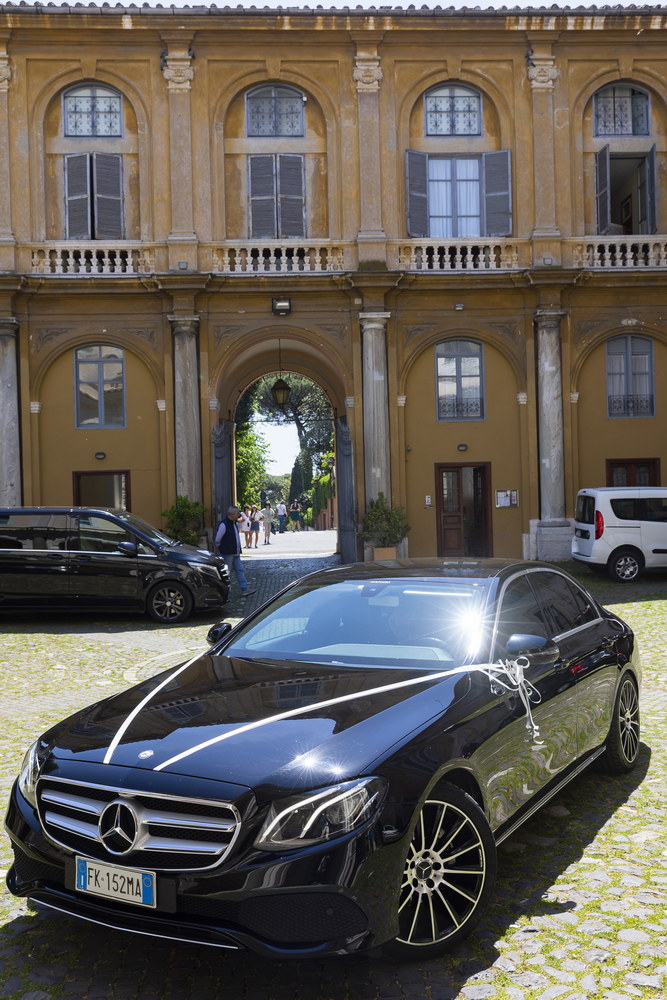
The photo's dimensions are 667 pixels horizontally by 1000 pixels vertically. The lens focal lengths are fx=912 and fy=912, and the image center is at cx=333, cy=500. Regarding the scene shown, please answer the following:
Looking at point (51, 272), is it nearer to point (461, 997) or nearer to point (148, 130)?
point (148, 130)

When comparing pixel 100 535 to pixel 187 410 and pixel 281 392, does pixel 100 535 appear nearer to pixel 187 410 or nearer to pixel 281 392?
pixel 187 410

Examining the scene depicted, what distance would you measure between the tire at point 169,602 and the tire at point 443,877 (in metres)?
10.1

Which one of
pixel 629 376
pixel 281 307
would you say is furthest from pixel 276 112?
pixel 629 376

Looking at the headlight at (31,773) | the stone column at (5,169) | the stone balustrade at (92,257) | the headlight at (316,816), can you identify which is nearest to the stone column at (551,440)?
the stone balustrade at (92,257)

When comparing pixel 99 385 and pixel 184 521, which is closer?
pixel 184 521

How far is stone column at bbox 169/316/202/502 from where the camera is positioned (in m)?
19.8

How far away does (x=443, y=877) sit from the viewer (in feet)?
11.5

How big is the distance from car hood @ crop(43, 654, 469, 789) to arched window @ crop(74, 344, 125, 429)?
659 inches

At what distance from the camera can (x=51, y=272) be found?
1992 cm

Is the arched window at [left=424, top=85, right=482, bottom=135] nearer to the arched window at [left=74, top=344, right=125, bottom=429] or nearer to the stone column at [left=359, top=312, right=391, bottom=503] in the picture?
the stone column at [left=359, top=312, right=391, bottom=503]

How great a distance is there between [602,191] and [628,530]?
8.48m

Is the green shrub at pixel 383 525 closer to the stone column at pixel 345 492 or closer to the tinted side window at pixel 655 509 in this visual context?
the stone column at pixel 345 492

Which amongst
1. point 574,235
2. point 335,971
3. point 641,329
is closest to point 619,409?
point 641,329

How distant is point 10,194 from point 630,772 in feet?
60.9
